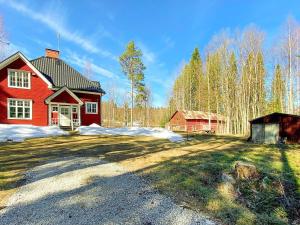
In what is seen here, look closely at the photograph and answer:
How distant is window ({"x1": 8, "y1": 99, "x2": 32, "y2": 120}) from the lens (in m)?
20.4

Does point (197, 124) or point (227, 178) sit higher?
point (197, 124)

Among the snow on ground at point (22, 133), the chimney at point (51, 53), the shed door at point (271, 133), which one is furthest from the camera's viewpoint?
the chimney at point (51, 53)

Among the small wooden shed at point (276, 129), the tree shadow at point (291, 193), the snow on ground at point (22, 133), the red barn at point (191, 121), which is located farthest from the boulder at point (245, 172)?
the red barn at point (191, 121)

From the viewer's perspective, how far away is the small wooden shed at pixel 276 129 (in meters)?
20.6

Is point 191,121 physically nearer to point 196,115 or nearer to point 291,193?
point 196,115

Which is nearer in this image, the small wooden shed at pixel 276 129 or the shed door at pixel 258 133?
the small wooden shed at pixel 276 129

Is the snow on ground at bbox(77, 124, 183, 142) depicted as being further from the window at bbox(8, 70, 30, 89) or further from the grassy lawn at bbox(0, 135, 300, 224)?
the grassy lawn at bbox(0, 135, 300, 224)

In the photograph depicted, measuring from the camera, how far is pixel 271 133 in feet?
71.5

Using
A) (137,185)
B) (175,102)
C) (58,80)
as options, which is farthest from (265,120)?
(175,102)

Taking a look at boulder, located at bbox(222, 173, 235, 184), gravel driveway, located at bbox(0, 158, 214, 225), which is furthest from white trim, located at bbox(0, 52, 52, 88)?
boulder, located at bbox(222, 173, 235, 184)

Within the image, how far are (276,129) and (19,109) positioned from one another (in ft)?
76.4

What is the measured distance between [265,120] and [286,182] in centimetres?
1584

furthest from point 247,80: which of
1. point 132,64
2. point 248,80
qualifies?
point 132,64

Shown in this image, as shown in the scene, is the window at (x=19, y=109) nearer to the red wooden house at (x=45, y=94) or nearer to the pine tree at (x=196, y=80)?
the red wooden house at (x=45, y=94)
